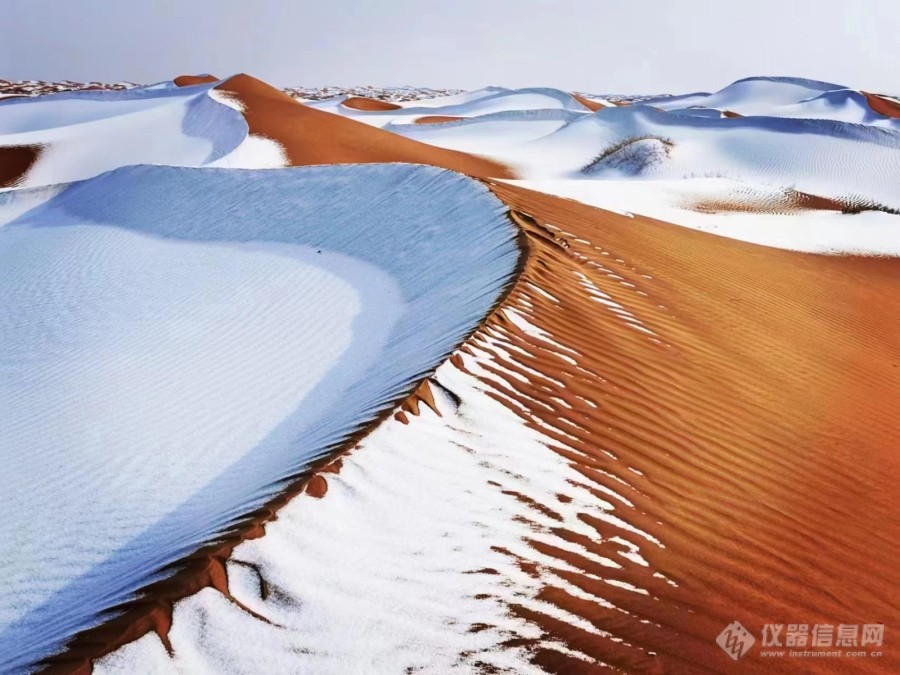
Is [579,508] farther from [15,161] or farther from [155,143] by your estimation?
[15,161]

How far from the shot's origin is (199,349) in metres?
6.48

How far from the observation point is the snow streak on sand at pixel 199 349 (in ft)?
12.0

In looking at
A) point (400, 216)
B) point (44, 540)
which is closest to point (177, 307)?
point (400, 216)

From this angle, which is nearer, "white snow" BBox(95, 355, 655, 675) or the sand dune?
"white snow" BBox(95, 355, 655, 675)

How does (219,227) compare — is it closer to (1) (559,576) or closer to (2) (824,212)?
(1) (559,576)

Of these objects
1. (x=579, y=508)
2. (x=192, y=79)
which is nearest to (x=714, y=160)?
(x=579, y=508)

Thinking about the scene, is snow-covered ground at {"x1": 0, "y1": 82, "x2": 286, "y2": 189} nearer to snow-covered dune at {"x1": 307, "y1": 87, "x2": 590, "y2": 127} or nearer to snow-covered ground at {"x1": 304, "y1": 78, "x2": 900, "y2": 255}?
snow-covered ground at {"x1": 304, "y1": 78, "x2": 900, "y2": 255}

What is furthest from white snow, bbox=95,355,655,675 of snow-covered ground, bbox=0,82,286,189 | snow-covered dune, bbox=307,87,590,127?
snow-covered dune, bbox=307,87,590,127

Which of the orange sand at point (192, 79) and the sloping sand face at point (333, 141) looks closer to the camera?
the sloping sand face at point (333, 141)

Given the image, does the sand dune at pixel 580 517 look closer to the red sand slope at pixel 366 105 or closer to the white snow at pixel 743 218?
the white snow at pixel 743 218

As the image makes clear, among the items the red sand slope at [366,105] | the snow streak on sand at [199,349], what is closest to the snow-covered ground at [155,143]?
the snow streak on sand at [199,349]

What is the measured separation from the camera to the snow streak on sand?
12.0 feet

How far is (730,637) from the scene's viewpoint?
2.90 meters

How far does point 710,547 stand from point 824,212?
1760 cm
